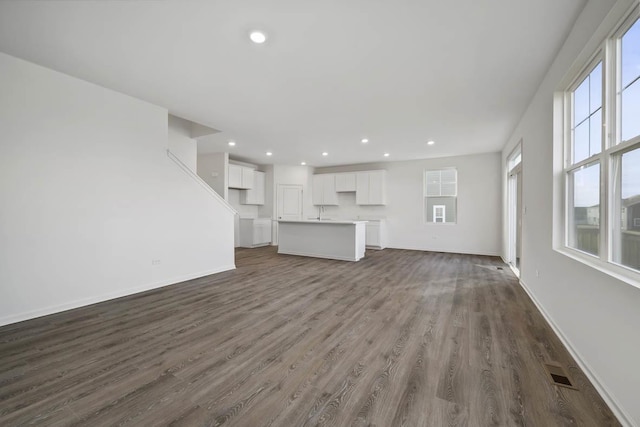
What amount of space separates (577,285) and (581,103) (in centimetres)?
159

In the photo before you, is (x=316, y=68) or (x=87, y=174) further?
(x=87, y=174)

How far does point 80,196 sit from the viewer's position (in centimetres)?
321

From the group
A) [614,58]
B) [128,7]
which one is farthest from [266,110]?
[614,58]

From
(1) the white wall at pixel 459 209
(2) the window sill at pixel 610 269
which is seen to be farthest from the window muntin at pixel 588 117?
(1) the white wall at pixel 459 209

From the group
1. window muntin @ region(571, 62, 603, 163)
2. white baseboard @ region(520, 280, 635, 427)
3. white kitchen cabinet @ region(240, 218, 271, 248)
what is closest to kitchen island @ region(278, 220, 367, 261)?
white kitchen cabinet @ region(240, 218, 271, 248)

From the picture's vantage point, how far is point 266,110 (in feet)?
13.5

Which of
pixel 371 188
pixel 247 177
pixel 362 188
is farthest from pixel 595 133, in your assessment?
pixel 247 177

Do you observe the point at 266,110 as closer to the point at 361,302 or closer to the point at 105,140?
the point at 105,140

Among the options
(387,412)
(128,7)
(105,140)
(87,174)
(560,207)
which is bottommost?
(387,412)

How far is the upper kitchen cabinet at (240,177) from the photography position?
7572mm

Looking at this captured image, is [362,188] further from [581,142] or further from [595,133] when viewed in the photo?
[595,133]

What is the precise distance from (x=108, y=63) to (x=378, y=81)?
299 centimetres

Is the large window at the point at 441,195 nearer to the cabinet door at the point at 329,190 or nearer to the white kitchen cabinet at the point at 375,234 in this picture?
the white kitchen cabinet at the point at 375,234

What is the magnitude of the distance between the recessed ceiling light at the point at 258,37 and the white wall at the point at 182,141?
12.5 ft
